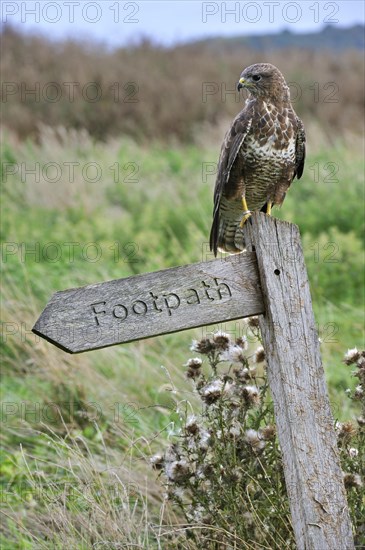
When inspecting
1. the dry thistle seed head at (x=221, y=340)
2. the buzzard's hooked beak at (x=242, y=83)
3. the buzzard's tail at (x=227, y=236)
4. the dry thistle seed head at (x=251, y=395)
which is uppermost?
the buzzard's hooked beak at (x=242, y=83)

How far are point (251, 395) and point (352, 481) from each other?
439mm

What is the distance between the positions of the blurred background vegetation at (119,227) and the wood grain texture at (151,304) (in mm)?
737

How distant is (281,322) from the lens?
8.34 feet

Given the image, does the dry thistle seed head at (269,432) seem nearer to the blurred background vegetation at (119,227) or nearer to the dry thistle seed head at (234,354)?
the dry thistle seed head at (234,354)

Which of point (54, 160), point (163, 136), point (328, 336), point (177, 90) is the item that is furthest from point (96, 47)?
Answer: point (328, 336)

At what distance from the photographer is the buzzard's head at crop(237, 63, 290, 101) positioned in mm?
3594

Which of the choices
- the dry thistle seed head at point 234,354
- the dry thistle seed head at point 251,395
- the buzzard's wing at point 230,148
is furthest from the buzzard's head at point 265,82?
the dry thistle seed head at point 251,395

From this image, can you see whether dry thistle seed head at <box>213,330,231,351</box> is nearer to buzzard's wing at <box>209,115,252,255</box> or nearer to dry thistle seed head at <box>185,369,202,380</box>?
dry thistle seed head at <box>185,369,202,380</box>

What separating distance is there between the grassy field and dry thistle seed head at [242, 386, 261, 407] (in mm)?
392

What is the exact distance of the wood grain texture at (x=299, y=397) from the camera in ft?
8.20

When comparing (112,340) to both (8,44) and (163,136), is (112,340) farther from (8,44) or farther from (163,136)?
(8,44)

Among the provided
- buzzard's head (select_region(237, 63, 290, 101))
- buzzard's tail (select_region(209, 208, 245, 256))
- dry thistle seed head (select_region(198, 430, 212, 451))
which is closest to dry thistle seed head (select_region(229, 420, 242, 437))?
dry thistle seed head (select_region(198, 430, 212, 451))

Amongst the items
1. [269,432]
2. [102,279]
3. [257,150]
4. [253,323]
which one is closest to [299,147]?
[257,150]

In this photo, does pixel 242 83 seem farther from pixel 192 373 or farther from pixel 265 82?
pixel 192 373
